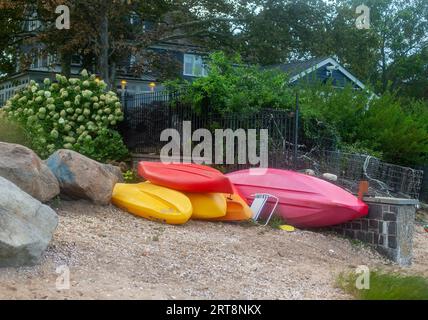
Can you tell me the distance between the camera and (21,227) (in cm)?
484

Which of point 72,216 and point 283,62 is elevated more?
point 283,62

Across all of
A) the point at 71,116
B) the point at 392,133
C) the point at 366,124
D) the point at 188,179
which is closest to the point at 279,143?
the point at 188,179

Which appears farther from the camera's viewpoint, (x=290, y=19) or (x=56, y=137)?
(x=290, y=19)

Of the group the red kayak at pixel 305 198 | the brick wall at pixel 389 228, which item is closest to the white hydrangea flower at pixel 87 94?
the red kayak at pixel 305 198

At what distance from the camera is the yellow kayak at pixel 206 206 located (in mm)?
7543

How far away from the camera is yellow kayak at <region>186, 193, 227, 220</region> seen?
24.7 ft

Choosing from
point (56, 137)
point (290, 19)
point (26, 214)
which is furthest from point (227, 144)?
point (290, 19)

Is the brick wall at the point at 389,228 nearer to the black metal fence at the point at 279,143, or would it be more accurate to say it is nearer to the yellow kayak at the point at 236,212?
the black metal fence at the point at 279,143

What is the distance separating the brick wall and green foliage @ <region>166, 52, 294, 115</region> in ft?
10.6

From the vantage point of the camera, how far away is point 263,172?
8.56 meters

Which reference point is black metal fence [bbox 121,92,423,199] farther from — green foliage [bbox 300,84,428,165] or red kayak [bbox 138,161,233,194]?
red kayak [bbox 138,161,233,194]

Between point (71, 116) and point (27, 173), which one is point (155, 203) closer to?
point (27, 173)
